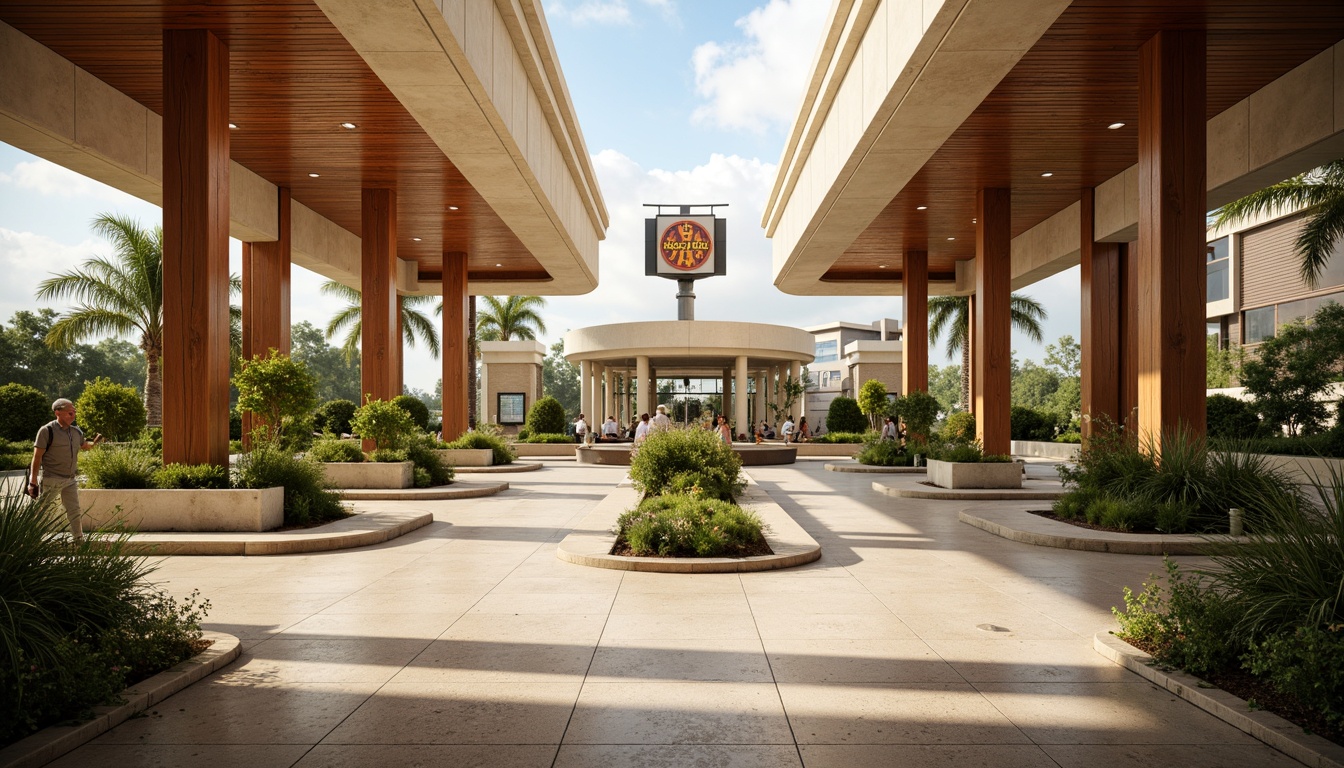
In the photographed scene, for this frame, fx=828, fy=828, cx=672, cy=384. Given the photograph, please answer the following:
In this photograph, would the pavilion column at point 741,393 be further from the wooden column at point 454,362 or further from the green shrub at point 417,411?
the green shrub at point 417,411

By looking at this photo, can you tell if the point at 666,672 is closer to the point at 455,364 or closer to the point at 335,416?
the point at 455,364

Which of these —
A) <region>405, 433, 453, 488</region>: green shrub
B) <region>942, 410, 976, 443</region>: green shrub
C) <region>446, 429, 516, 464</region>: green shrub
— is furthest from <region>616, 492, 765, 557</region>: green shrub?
<region>446, 429, 516, 464</region>: green shrub

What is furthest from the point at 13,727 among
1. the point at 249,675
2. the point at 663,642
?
the point at 663,642

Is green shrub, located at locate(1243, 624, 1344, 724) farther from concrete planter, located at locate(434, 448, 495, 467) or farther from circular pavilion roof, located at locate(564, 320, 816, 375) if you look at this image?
circular pavilion roof, located at locate(564, 320, 816, 375)

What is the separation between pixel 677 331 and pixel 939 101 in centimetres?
2428

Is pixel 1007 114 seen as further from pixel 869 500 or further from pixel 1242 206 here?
pixel 1242 206

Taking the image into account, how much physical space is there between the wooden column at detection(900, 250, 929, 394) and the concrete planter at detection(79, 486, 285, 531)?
18967mm

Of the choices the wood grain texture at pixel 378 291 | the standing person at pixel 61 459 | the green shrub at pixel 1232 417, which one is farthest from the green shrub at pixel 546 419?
the standing person at pixel 61 459

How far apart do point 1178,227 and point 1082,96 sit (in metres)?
3.44

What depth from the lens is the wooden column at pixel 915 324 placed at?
25.2 meters

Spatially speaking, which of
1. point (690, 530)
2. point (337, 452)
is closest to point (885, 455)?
point (337, 452)

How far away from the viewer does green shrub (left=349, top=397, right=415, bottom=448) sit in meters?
16.8

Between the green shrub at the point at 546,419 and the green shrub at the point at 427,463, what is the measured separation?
51.8 ft

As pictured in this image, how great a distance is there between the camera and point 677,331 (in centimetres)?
3566
